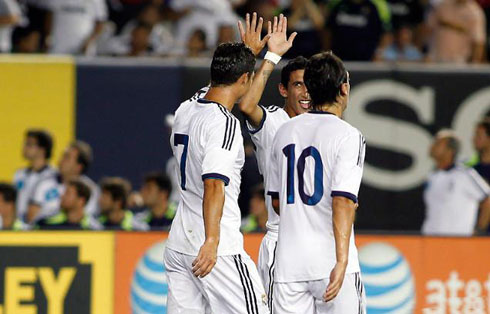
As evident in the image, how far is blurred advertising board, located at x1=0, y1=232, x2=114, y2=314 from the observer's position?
34.0 ft

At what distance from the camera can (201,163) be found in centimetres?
739

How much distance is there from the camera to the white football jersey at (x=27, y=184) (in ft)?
43.1

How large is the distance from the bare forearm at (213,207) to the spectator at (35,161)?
20.2 ft

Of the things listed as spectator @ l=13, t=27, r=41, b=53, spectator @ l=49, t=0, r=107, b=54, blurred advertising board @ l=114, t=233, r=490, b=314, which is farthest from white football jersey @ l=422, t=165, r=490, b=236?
spectator @ l=13, t=27, r=41, b=53

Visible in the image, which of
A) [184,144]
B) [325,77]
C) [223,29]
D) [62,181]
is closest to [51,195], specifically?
[62,181]

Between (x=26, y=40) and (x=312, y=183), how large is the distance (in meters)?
8.86

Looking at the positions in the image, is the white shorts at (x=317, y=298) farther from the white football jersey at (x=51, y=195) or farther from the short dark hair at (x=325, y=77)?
the white football jersey at (x=51, y=195)

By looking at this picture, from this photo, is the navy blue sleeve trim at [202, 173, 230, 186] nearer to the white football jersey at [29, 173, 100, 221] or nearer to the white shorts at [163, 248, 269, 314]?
the white shorts at [163, 248, 269, 314]

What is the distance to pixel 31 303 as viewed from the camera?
34.0ft

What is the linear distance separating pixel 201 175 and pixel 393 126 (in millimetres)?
7101

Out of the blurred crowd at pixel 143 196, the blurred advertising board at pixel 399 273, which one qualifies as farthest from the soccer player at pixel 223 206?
the blurred crowd at pixel 143 196

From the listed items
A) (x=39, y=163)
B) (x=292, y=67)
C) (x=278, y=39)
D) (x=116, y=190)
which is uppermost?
(x=278, y=39)

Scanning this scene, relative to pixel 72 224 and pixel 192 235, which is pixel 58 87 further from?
pixel 192 235

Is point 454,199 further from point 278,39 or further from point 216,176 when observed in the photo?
point 216,176
